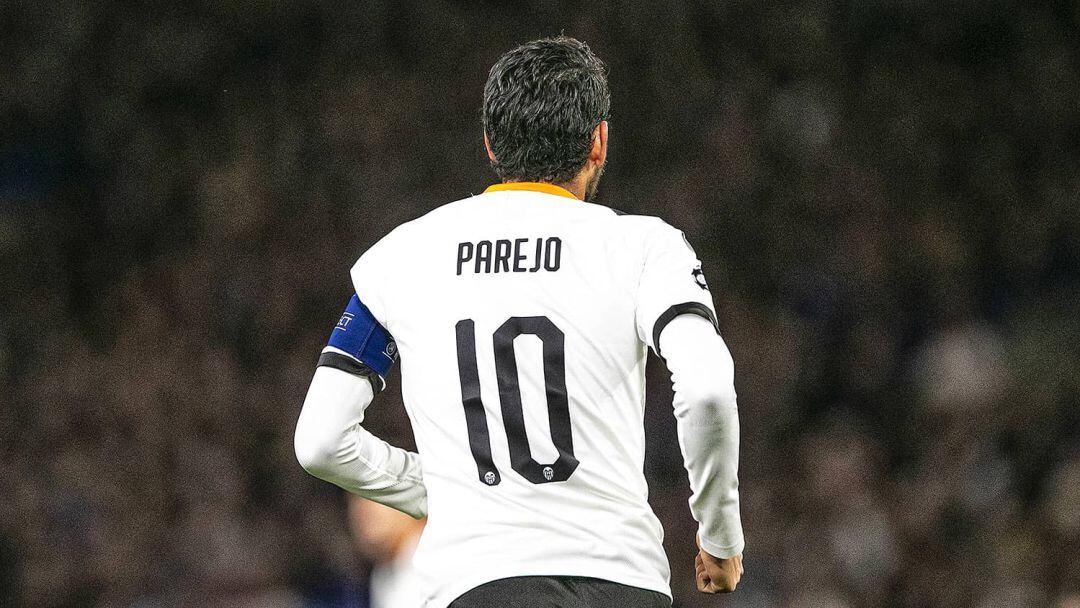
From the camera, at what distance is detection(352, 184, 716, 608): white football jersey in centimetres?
194

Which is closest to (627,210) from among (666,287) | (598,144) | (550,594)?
(598,144)

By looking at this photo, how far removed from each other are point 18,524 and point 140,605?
79 cm

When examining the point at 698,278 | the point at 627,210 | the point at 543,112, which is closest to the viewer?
the point at 698,278

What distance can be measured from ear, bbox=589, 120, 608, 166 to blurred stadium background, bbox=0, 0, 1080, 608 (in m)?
2.70

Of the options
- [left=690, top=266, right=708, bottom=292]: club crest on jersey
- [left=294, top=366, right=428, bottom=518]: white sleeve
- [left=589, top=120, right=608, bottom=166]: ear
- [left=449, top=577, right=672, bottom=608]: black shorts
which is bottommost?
[left=449, top=577, right=672, bottom=608]: black shorts

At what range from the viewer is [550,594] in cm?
190

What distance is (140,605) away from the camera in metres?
5.80

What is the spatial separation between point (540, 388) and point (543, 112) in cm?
43

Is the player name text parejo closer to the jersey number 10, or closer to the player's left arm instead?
the jersey number 10

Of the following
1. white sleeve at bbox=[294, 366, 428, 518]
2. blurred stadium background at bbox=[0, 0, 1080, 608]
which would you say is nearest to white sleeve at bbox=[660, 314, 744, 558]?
white sleeve at bbox=[294, 366, 428, 518]

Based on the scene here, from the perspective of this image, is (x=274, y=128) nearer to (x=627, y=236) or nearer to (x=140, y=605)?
(x=140, y=605)

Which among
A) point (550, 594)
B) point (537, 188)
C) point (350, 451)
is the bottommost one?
point (550, 594)

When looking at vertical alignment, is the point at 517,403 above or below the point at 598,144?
below

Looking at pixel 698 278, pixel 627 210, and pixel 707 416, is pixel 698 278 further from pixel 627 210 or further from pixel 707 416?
pixel 627 210
